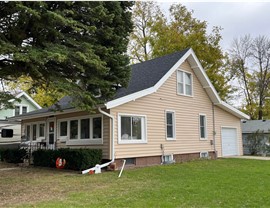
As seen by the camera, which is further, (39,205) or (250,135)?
(250,135)

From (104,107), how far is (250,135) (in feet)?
52.2

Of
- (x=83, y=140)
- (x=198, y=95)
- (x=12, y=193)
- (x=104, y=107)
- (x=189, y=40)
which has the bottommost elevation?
(x=12, y=193)

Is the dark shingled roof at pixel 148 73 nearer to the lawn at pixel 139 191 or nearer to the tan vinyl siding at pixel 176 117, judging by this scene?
the tan vinyl siding at pixel 176 117

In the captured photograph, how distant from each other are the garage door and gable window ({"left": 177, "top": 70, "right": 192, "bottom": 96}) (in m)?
4.49

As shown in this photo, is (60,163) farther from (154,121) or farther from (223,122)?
(223,122)

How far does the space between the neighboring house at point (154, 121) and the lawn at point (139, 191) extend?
9.54 feet

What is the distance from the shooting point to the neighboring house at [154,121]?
13.0m

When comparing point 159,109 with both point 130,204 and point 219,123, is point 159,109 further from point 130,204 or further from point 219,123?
point 130,204

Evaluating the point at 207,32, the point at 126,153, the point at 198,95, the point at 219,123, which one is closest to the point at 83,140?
the point at 126,153

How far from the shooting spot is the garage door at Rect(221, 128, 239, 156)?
63.9ft

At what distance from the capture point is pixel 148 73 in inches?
643

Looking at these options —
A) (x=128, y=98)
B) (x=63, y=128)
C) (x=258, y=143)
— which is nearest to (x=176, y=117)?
(x=128, y=98)

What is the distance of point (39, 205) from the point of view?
20.2 ft

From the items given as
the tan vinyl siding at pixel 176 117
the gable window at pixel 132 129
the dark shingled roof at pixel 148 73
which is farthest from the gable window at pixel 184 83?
the gable window at pixel 132 129
